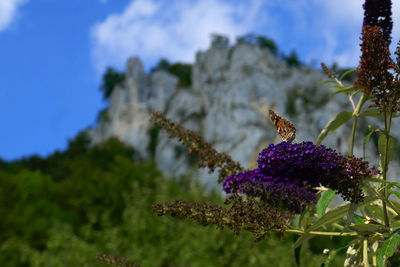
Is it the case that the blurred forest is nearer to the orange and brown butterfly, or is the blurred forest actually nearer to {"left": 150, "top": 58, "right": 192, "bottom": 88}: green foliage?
the orange and brown butterfly

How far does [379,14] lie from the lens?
2021 millimetres

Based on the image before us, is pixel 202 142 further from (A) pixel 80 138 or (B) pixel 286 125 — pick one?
(A) pixel 80 138

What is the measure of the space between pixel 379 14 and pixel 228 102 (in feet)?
167

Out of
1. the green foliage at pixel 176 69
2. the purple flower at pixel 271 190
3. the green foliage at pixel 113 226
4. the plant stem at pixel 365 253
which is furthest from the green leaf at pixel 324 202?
the green foliage at pixel 176 69

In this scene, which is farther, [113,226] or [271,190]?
[113,226]

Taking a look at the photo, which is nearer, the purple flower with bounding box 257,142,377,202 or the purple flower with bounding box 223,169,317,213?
the purple flower with bounding box 257,142,377,202

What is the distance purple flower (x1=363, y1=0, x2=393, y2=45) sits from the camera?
2.00 m

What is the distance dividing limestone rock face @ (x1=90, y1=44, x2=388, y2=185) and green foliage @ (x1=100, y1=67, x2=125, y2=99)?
4781 mm

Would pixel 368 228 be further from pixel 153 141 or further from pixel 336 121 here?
pixel 153 141

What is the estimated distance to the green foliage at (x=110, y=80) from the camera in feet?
235

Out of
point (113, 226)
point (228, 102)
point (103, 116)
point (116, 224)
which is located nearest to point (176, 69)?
point (103, 116)

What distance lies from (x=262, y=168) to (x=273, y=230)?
0.22 meters

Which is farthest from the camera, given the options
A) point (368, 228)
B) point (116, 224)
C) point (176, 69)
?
point (176, 69)

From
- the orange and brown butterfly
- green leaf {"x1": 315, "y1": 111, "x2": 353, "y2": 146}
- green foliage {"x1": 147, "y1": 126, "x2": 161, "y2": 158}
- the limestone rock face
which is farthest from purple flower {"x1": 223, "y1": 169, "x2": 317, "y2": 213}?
green foliage {"x1": 147, "y1": 126, "x2": 161, "y2": 158}
